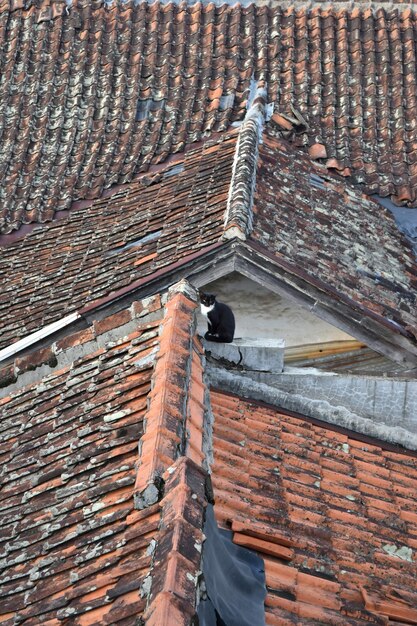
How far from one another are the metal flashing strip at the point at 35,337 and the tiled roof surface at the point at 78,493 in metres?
1.22

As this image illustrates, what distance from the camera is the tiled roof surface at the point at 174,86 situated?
41.1ft

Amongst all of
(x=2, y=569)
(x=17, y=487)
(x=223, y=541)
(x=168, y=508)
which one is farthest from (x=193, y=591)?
(x=17, y=487)

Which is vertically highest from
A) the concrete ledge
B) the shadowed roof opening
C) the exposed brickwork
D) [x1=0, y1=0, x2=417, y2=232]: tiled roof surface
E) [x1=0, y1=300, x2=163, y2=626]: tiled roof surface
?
[x1=0, y1=0, x2=417, y2=232]: tiled roof surface

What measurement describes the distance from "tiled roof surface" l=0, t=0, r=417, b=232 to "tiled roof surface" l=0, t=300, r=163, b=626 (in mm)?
5105

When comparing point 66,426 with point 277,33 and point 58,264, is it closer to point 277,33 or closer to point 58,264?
point 58,264

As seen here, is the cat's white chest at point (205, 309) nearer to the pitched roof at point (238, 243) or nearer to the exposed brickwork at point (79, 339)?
the pitched roof at point (238, 243)

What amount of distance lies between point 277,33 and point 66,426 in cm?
850

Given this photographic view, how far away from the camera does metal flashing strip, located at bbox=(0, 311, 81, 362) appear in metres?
8.96

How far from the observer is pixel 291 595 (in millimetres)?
5914

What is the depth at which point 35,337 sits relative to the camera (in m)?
9.01

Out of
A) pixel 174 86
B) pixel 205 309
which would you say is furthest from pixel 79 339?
pixel 174 86

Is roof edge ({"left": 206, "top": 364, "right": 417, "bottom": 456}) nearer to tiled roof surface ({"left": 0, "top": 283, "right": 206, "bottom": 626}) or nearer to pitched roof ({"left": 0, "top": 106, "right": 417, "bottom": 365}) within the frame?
tiled roof surface ({"left": 0, "top": 283, "right": 206, "bottom": 626})

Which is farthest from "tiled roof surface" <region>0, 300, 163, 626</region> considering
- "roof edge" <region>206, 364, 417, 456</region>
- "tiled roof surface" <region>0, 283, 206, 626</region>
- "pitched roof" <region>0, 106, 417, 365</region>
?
"pitched roof" <region>0, 106, 417, 365</region>

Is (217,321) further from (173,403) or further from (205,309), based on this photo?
(173,403)
